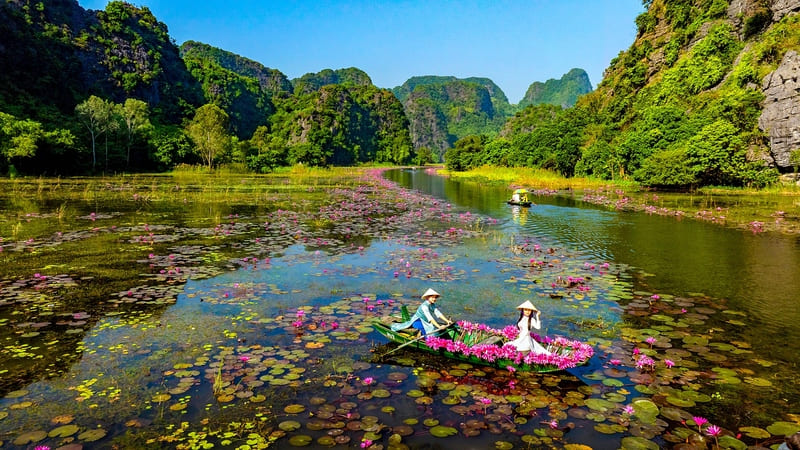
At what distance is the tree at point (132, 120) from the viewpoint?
2618 inches

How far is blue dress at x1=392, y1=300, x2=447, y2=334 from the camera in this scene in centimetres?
809

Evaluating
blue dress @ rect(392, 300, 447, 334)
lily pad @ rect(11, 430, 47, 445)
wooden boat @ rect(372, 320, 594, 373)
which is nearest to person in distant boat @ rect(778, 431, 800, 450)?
wooden boat @ rect(372, 320, 594, 373)

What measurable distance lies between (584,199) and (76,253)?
108 feet

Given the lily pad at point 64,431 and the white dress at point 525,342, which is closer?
the lily pad at point 64,431

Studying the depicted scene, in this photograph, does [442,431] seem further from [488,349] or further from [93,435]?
[93,435]

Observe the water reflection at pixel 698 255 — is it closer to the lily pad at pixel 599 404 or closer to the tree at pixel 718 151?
the lily pad at pixel 599 404

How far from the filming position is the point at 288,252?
16172 millimetres

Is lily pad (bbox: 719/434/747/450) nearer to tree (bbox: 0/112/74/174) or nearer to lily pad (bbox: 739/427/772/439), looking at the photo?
lily pad (bbox: 739/427/772/439)

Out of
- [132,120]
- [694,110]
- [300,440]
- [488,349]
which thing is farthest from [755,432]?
[132,120]

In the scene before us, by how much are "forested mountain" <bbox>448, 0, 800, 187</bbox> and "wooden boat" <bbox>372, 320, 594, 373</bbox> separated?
38120mm

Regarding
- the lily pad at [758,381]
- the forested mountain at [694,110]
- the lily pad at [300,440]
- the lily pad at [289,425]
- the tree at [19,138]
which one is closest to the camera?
the lily pad at [300,440]

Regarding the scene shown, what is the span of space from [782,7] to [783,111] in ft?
64.0

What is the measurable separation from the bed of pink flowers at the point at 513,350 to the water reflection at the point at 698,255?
399cm

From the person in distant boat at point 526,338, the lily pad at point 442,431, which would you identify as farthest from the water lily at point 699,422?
the lily pad at point 442,431
